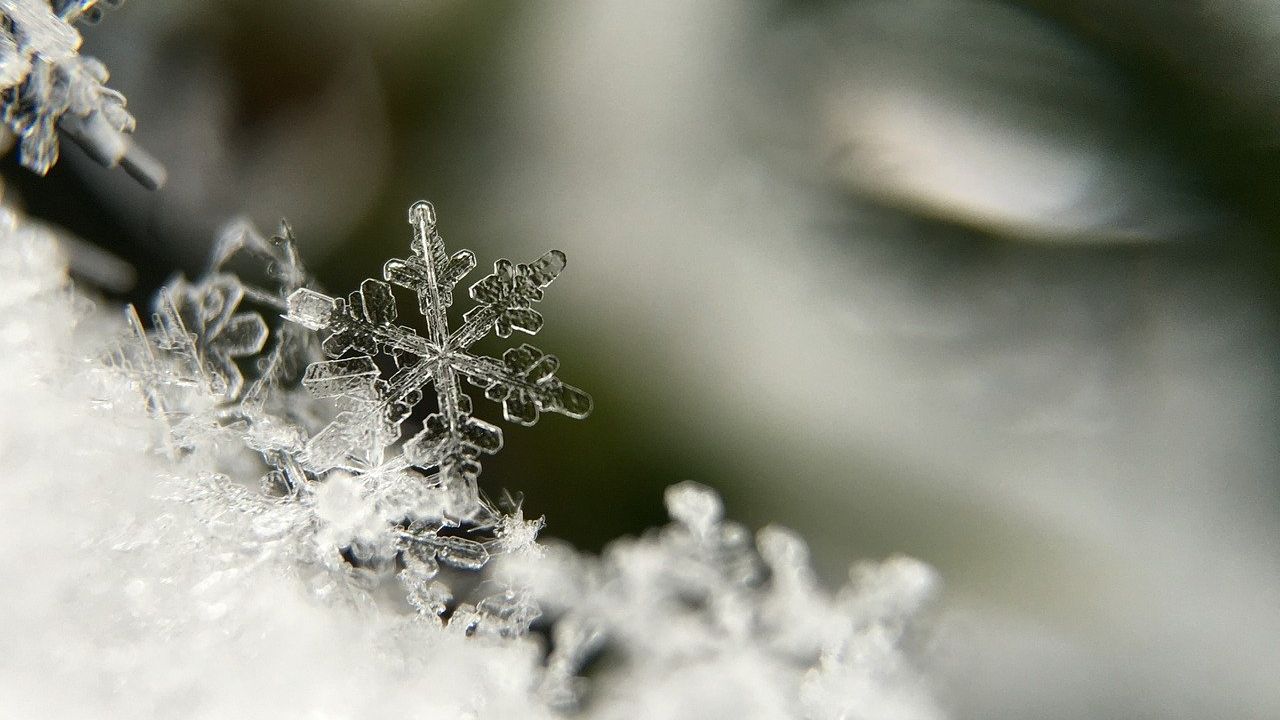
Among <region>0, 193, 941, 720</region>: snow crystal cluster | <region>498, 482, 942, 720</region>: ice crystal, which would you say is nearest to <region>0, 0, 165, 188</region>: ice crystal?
<region>0, 193, 941, 720</region>: snow crystal cluster

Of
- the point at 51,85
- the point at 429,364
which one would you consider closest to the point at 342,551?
the point at 429,364

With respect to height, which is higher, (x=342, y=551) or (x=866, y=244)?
(x=866, y=244)

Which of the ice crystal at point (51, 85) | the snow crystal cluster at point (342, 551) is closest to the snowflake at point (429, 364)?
the snow crystal cluster at point (342, 551)

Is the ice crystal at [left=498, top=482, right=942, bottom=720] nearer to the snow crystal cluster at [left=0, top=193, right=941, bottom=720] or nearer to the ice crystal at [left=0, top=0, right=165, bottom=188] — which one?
the snow crystal cluster at [left=0, top=193, right=941, bottom=720]

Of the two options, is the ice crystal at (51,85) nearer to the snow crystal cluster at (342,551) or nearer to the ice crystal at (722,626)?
the snow crystal cluster at (342,551)

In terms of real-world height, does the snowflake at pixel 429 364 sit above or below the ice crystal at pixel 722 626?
above

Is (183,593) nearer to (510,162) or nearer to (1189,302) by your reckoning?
(510,162)

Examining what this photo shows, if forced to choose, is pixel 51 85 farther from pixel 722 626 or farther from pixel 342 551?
pixel 722 626
